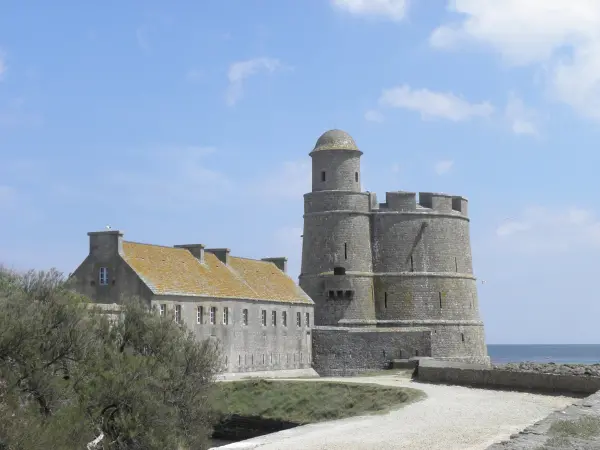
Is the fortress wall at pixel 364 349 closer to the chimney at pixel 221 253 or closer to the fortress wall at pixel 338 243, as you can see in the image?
the fortress wall at pixel 338 243

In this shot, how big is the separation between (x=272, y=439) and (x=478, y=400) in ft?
29.9

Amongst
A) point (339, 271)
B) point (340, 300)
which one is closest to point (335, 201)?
point (339, 271)

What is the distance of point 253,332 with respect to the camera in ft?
145

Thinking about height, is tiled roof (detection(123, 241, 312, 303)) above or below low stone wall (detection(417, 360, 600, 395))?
above

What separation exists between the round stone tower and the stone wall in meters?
3.24

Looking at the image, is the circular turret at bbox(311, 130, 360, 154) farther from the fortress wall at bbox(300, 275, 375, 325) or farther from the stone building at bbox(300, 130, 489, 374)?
the fortress wall at bbox(300, 275, 375, 325)

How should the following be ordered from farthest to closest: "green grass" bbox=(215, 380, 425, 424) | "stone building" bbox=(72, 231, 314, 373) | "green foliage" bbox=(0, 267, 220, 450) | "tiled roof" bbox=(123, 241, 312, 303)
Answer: "tiled roof" bbox=(123, 241, 312, 303) < "stone building" bbox=(72, 231, 314, 373) < "green grass" bbox=(215, 380, 425, 424) < "green foliage" bbox=(0, 267, 220, 450)

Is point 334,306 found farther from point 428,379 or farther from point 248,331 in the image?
point 428,379

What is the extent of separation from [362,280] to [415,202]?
5.96m

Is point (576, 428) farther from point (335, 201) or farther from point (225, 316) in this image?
point (335, 201)

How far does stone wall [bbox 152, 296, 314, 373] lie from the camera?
39906mm

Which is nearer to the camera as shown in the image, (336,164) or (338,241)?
(338,241)

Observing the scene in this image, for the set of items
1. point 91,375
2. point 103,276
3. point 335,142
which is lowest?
point 91,375

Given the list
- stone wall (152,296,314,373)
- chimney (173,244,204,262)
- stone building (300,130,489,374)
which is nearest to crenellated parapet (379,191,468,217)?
stone building (300,130,489,374)
